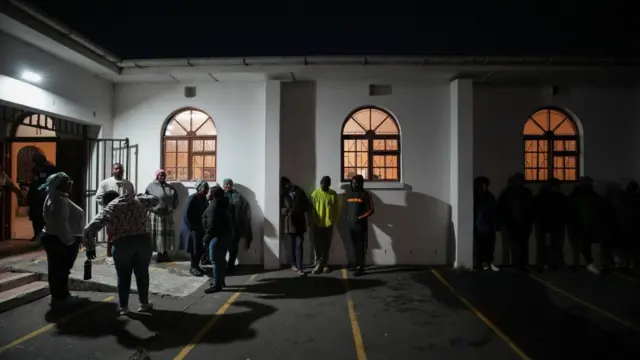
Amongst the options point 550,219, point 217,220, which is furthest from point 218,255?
point 550,219

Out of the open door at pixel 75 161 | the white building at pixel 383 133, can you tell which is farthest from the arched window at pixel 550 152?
the open door at pixel 75 161

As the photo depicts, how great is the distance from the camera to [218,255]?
6258 millimetres

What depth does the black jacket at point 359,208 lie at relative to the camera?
7.85 meters

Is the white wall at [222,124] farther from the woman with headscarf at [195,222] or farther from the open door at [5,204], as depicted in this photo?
the open door at [5,204]

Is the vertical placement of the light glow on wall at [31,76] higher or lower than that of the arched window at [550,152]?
higher

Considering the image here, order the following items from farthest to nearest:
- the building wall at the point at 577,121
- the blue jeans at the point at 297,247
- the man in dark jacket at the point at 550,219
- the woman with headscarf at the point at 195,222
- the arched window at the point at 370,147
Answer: the arched window at the point at 370,147 → the building wall at the point at 577,121 → the man in dark jacket at the point at 550,219 → the blue jeans at the point at 297,247 → the woman with headscarf at the point at 195,222

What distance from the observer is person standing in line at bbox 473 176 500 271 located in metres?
7.99

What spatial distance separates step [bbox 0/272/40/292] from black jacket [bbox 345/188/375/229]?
5700 millimetres

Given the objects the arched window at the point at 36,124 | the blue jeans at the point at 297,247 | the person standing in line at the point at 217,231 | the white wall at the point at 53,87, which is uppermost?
the white wall at the point at 53,87

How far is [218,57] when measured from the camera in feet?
26.0

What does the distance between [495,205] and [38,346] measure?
801cm

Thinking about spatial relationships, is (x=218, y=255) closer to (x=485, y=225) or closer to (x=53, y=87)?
(x=53, y=87)

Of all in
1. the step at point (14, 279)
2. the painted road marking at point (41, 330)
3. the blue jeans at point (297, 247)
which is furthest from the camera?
the blue jeans at point (297, 247)

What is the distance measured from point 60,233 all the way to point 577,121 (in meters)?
10.4
